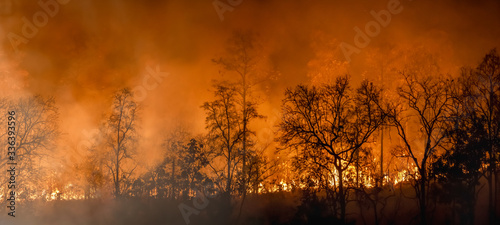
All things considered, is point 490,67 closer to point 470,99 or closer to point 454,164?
point 470,99

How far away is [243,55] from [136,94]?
24.1m

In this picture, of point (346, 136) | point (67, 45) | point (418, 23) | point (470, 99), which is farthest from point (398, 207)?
point (67, 45)

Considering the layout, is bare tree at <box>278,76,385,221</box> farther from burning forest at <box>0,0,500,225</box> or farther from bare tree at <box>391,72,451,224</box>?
bare tree at <box>391,72,451,224</box>

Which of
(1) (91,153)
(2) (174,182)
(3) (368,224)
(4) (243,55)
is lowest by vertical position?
(3) (368,224)

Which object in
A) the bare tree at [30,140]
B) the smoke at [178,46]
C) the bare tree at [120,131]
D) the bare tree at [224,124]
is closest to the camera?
the bare tree at [30,140]

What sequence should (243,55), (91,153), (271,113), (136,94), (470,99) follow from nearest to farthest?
(470,99) → (243,55) → (91,153) → (271,113) → (136,94)

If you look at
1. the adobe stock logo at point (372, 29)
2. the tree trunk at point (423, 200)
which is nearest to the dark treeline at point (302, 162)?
the tree trunk at point (423, 200)

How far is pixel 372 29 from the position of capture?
52.8 metres

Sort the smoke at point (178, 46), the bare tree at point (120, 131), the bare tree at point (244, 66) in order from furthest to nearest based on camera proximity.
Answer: the smoke at point (178, 46) < the bare tree at point (120, 131) < the bare tree at point (244, 66)

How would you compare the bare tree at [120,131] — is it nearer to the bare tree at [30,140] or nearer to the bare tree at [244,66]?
the bare tree at [30,140]

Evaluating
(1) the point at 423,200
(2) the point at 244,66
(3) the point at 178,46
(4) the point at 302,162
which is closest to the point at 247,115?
(2) the point at 244,66

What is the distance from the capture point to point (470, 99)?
85.1ft

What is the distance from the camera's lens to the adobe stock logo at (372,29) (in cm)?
4406

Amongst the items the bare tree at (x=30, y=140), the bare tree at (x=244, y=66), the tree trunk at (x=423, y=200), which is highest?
the bare tree at (x=244, y=66)
